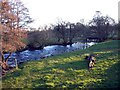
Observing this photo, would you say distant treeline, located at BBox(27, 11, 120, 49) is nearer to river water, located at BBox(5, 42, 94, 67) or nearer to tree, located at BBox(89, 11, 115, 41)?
tree, located at BBox(89, 11, 115, 41)

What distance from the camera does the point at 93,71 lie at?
23469 mm

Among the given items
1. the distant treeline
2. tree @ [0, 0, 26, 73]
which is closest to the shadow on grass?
tree @ [0, 0, 26, 73]

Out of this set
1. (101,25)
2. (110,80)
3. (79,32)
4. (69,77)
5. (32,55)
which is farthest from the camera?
(79,32)

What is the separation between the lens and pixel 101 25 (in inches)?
3413

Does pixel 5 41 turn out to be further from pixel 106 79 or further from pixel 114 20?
pixel 114 20

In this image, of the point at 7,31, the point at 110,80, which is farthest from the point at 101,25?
the point at 110,80

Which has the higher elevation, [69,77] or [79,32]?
[79,32]

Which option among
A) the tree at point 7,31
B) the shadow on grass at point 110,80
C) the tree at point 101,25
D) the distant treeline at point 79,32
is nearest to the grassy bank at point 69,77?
the shadow on grass at point 110,80

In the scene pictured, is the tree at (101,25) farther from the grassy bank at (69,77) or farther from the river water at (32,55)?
the grassy bank at (69,77)

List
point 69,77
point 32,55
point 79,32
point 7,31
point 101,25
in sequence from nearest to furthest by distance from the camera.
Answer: point 69,77 < point 7,31 < point 32,55 < point 101,25 < point 79,32

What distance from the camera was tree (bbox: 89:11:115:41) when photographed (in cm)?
8288

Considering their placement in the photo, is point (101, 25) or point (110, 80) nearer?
point (110, 80)

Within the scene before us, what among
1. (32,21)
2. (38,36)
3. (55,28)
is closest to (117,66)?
(32,21)

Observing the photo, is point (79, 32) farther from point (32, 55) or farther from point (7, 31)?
point (7, 31)
